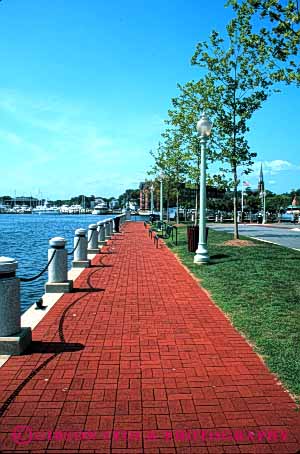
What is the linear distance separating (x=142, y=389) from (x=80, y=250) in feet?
28.5

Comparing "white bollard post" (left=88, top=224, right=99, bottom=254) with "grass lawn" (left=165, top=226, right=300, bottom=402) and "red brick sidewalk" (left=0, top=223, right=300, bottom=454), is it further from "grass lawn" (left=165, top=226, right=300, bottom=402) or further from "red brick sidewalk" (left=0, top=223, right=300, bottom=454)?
"red brick sidewalk" (left=0, top=223, right=300, bottom=454)

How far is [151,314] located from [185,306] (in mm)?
846

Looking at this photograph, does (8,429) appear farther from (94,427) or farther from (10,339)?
(10,339)

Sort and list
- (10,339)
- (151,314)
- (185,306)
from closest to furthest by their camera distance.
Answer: (10,339) → (151,314) → (185,306)

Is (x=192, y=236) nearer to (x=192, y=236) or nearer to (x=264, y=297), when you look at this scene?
(x=192, y=236)

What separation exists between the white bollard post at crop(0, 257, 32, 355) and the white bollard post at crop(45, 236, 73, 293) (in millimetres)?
3520

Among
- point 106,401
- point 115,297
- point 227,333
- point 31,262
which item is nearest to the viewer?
point 106,401

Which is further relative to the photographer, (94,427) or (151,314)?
(151,314)

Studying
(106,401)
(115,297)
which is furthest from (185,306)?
(106,401)

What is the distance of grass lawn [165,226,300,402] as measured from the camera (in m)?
5.23

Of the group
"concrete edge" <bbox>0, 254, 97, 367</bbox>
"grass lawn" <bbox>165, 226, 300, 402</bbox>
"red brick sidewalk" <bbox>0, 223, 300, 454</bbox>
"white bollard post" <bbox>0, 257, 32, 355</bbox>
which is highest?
"white bollard post" <bbox>0, 257, 32, 355</bbox>

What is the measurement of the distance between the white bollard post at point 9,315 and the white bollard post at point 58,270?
11.5 feet

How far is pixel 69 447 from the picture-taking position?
10.9 feet

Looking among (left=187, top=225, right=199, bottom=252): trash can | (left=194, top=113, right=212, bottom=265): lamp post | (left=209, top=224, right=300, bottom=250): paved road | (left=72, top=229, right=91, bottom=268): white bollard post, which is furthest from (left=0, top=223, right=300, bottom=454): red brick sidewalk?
(left=209, top=224, right=300, bottom=250): paved road
